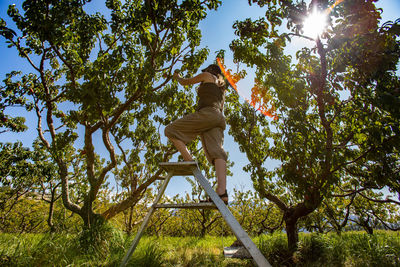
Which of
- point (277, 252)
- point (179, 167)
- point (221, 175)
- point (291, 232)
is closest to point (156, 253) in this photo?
point (179, 167)

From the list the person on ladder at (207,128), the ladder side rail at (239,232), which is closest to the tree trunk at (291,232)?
the person on ladder at (207,128)

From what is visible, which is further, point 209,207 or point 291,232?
point 291,232

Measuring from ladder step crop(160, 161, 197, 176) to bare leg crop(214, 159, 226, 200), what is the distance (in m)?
0.32

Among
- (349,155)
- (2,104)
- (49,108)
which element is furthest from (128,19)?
(2,104)

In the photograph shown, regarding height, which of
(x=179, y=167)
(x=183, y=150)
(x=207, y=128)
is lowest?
(x=179, y=167)

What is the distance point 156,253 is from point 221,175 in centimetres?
238

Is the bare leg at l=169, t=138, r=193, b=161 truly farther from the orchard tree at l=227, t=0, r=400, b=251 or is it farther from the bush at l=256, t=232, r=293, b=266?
the bush at l=256, t=232, r=293, b=266

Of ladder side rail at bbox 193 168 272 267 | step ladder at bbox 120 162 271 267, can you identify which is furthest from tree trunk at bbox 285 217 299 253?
ladder side rail at bbox 193 168 272 267

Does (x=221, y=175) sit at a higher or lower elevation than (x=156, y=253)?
higher

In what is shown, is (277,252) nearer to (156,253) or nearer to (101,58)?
(156,253)

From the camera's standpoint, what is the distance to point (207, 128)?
2.81 m

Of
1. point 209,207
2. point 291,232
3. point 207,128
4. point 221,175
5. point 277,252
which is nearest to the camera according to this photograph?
point 209,207

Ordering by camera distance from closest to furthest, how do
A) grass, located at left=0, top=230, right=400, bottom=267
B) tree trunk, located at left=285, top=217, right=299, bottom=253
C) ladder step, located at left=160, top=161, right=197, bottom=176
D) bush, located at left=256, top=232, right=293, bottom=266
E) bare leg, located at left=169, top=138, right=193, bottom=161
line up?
ladder step, located at left=160, top=161, right=197, bottom=176 → bare leg, located at left=169, top=138, right=193, bottom=161 → grass, located at left=0, top=230, right=400, bottom=267 → bush, located at left=256, top=232, right=293, bottom=266 → tree trunk, located at left=285, top=217, right=299, bottom=253

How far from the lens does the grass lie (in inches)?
120
